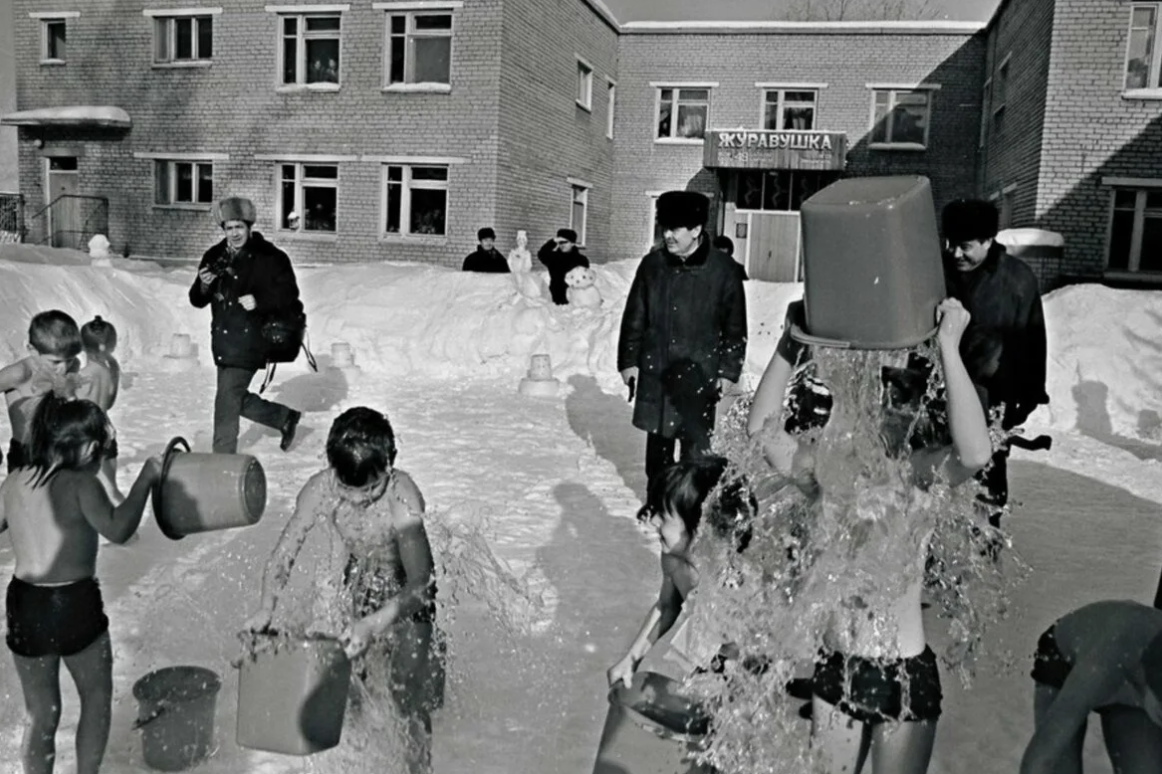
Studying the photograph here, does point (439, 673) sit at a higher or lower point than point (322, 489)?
lower

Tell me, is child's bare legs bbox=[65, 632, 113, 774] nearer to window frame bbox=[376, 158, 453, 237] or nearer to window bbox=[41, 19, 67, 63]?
window frame bbox=[376, 158, 453, 237]

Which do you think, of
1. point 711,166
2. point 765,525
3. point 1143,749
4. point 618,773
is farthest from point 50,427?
point 711,166

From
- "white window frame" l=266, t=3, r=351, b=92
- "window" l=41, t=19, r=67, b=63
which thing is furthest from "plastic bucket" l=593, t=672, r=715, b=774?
"window" l=41, t=19, r=67, b=63

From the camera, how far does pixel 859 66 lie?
2370 centimetres

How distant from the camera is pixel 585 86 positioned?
22875mm

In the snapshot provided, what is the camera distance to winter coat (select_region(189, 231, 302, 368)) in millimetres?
6156

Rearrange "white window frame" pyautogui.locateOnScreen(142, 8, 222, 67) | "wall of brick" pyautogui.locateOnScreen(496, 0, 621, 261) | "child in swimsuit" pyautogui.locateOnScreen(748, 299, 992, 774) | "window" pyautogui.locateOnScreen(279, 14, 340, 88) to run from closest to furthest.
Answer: "child in swimsuit" pyautogui.locateOnScreen(748, 299, 992, 774), "wall of brick" pyautogui.locateOnScreen(496, 0, 621, 261), "window" pyautogui.locateOnScreen(279, 14, 340, 88), "white window frame" pyautogui.locateOnScreen(142, 8, 222, 67)

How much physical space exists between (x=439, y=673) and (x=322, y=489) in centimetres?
70

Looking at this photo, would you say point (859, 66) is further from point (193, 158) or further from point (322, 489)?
point (322, 489)

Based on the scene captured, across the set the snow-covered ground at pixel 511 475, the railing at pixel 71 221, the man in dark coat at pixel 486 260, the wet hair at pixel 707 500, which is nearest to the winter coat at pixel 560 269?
the snow-covered ground at pixel 511 475

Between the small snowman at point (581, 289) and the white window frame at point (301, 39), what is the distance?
8395 mm

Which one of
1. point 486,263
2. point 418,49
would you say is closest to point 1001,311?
point 486,263

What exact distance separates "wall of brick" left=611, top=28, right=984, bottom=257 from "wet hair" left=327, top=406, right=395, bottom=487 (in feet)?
74.6

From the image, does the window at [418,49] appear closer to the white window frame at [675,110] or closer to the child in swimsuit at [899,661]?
the white window frame at [675,110]
